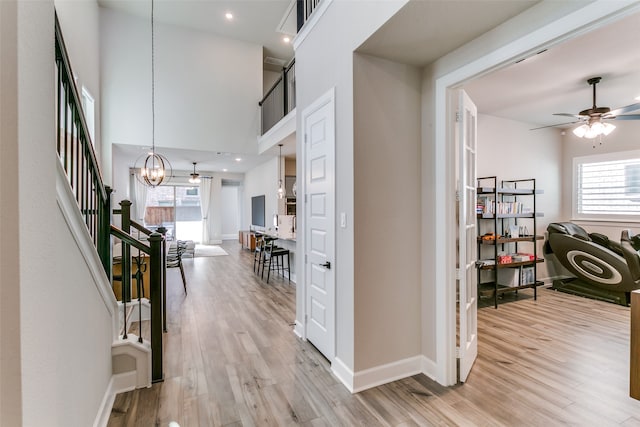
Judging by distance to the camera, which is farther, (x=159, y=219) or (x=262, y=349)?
(x=159, y=219)

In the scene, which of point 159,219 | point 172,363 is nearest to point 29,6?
point 172,363

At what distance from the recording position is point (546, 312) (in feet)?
13.4

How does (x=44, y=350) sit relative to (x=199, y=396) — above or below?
above

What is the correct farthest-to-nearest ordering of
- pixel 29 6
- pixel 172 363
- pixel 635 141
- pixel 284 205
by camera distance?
pixel 284 205, pixel 635 141, pixel 172 363, pixel 29 6

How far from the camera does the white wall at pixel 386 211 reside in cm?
235

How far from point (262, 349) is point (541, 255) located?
5.29 m

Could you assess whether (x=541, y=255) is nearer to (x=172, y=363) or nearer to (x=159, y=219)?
(x=172, y=363)

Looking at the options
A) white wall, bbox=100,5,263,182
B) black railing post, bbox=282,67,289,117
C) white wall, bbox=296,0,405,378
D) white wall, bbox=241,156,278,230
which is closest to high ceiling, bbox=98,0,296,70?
white wall, bbox=100,5,263,182

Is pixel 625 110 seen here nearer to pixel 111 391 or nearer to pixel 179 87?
pixel 111 391

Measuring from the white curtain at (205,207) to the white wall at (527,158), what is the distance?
30.4ft

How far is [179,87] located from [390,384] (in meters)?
7.21

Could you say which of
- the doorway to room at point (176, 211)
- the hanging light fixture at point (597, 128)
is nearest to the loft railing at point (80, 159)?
the hanging light fixture at point (597, 128)

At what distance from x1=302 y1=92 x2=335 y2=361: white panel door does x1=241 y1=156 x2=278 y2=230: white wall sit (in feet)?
16.1

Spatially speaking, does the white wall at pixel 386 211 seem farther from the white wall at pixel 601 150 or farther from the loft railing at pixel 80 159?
the white wall at pixel 601 150
